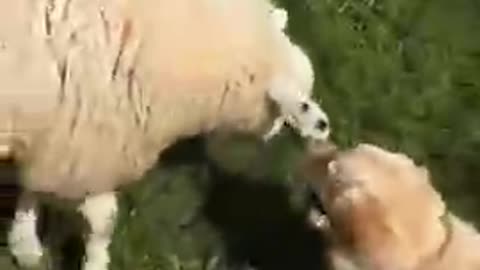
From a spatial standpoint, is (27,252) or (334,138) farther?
(334,138)

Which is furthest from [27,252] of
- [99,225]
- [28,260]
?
[99,225]

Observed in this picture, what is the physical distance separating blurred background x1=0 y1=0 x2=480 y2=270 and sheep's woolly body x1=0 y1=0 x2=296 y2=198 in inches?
9.2

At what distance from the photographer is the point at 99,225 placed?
89.3 inches

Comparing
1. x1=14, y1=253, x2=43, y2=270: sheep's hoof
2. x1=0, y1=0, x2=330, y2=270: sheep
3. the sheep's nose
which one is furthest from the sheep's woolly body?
x1=14, y1=253, x2=43, y2=270: sheep's hoof

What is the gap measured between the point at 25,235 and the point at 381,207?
0.73 m

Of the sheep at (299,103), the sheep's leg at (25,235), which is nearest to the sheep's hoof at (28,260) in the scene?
the sheep's leg at (25,235)

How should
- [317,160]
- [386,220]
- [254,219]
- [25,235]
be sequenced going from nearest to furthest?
[386,220] → [317,160] → [25,235] → [254,219]

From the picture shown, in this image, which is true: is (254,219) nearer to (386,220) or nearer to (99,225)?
(99,225)

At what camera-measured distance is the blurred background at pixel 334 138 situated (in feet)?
7.97

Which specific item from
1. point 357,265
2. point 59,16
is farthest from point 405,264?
point 59,16

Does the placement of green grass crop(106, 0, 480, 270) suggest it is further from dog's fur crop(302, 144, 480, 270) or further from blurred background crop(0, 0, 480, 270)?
dog's fur crop(302, 144, 480, 270)

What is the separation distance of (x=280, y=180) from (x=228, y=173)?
3.8 inches

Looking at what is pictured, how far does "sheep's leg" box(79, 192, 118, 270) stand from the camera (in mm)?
2225

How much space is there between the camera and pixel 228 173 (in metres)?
2.50
